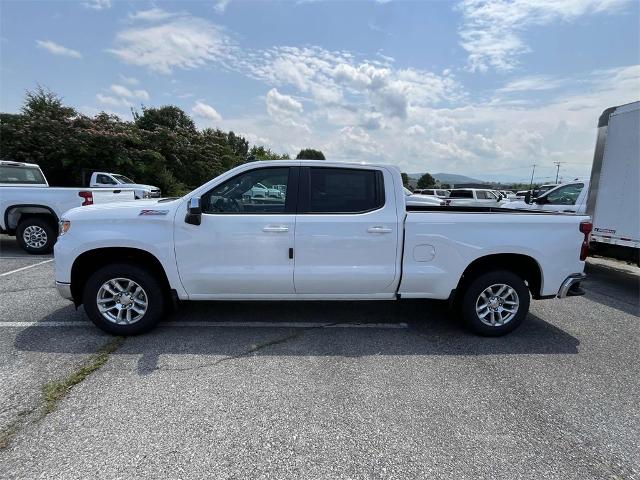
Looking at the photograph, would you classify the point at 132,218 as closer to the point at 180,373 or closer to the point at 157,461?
the point at 180,373

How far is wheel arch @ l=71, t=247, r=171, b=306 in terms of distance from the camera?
3969 mm

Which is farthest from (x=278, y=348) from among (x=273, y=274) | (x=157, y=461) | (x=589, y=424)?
(x=589, y=424)

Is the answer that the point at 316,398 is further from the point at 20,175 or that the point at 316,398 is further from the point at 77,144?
the point at 77,144

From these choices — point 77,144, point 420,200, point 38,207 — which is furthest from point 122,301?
point 77,144

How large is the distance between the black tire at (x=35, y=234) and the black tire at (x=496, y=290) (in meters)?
8.30

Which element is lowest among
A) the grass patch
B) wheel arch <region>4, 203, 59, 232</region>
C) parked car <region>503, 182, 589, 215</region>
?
the grass patch

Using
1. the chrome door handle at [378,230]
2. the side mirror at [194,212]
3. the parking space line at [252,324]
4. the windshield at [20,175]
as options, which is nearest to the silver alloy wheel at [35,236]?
the windshield at [20,175]

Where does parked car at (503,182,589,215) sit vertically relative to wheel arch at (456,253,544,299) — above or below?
above

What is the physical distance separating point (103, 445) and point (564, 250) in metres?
4.60

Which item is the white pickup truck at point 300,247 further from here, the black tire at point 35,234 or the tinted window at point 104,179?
the tinted window at point 104,179

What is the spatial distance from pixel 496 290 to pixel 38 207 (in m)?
8.71

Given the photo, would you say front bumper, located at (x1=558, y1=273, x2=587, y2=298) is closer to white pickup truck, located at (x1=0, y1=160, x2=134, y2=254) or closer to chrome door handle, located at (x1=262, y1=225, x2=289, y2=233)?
chrome door handle, located at (x1=262, y1=225, x2=289, y2=233)

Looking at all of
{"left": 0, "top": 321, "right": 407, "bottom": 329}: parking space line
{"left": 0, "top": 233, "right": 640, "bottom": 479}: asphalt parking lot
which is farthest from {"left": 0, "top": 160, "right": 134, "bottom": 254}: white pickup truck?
{"left": 0, "top": 321, "right": 407, "bottom": 329}: parking space line

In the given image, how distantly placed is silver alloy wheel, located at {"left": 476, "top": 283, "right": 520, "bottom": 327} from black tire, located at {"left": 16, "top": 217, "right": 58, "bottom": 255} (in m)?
8.43
